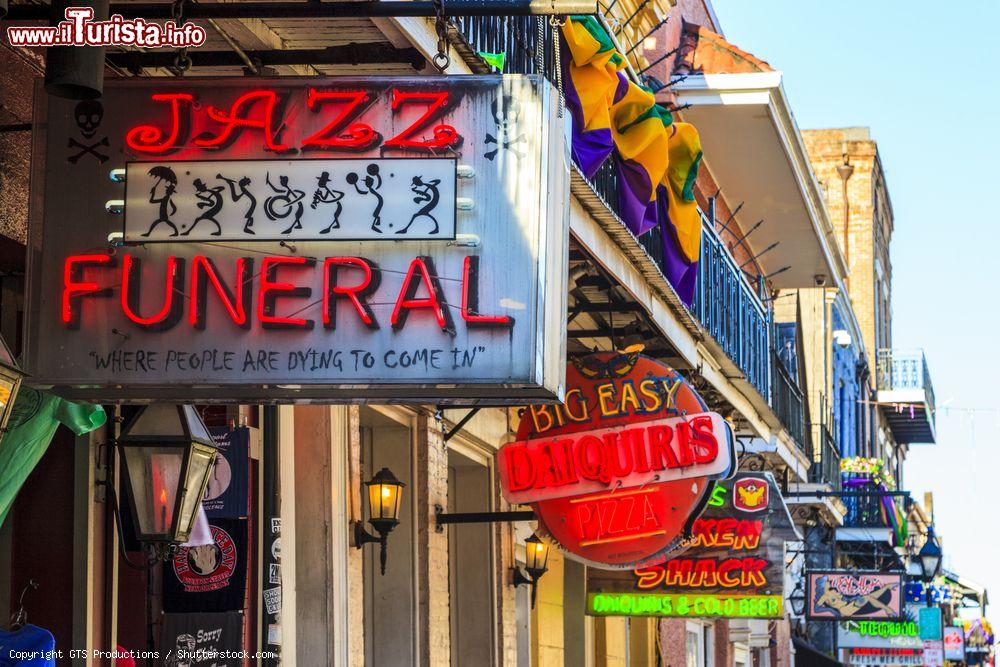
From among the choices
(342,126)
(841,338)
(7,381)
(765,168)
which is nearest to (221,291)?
(342,126)

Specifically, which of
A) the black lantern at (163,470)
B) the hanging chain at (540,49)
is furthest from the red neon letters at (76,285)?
the hanging chain at (540,49)

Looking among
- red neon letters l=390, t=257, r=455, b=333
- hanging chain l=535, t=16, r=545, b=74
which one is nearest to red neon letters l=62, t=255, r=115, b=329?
red neon letters l=390, t=257, r=455, b=333

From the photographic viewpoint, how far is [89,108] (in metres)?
5.96

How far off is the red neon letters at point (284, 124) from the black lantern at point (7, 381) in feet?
3.30

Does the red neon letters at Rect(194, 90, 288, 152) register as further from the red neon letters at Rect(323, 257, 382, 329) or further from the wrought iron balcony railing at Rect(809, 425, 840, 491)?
the wrought iron balcony railing at Rect(809, 425, 840, 491)

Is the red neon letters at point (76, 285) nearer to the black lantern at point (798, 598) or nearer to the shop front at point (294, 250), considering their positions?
the shop front at point (294, 250)

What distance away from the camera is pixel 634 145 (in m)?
10.8

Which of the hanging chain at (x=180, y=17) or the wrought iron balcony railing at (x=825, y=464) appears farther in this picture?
the wrought iron balcony railing at (x=825, y=464)

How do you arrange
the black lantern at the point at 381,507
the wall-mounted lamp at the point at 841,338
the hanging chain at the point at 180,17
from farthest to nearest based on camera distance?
the wall-mounted lamp at the point at 841,338 → the black lantern at the point at 381,507 → the hanging chain at the point at 180,17

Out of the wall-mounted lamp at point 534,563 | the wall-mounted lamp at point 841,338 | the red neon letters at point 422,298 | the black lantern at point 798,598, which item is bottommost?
the black lantern at point 798,598

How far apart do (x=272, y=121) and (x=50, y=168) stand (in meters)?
0.80

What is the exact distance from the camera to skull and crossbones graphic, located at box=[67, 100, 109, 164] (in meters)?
5.96

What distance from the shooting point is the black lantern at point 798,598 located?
2432cm

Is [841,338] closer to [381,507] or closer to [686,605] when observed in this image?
[686,605]
